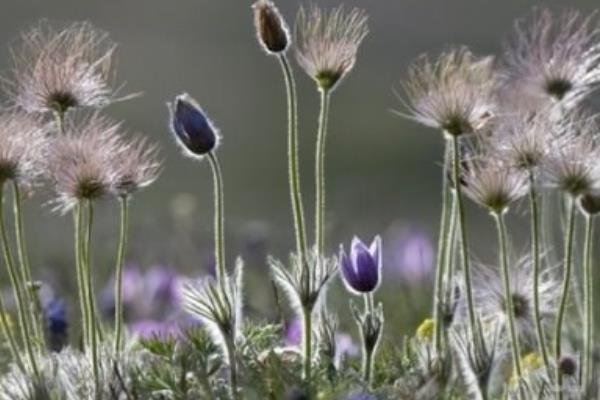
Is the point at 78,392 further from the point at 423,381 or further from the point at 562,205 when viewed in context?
the point at 562,205

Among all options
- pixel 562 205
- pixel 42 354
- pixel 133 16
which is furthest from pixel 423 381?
pixel 133 16

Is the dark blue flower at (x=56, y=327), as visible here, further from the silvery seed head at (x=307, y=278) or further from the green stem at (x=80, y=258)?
the silvery seed head at (x=307, y=278)

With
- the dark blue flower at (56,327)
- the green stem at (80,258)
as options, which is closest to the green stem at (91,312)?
the green stem at (80,258)

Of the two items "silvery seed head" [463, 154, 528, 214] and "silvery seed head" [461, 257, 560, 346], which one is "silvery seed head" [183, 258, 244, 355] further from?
"silvery seed head" [461, 257, 560, 346]

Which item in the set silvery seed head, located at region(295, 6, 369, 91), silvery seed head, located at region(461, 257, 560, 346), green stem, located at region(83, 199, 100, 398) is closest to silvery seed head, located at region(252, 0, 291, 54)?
silvery seed head, located at region(295, 6, 369, 91)

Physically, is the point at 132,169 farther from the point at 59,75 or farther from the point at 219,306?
the point at 219,306

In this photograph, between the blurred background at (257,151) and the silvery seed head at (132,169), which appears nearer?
the silvery seed head at (132,169)
